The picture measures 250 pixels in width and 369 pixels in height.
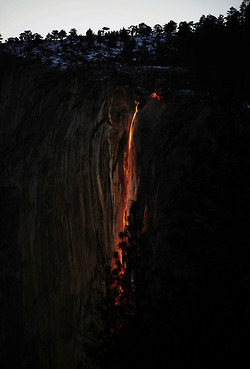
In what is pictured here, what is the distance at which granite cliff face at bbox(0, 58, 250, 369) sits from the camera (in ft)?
26.1

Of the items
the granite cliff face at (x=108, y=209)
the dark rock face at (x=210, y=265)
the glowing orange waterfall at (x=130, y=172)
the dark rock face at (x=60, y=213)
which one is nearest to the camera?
the dark rock face at (x=210, y=265)

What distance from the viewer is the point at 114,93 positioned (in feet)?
55.9

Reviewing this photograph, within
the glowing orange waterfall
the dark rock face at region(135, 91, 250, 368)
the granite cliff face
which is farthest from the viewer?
the glowing orange waterfall

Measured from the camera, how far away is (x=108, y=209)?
50.2ft

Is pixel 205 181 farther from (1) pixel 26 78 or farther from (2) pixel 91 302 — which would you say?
(1) pixel 26 78

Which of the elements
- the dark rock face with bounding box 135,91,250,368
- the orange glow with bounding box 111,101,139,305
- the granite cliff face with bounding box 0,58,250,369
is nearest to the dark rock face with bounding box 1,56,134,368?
the granite cliff face with bounding box 0,58,250,369

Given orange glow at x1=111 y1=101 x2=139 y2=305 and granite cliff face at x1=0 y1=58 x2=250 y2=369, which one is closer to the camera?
granite cliff face at x1=0 y1=58 x2=250 y2=369

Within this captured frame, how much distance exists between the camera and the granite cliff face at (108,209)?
7.96m

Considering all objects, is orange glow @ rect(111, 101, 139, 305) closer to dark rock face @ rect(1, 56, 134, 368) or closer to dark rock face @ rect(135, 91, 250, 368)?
dark rock face @ rect(1, 56, 134, 368)

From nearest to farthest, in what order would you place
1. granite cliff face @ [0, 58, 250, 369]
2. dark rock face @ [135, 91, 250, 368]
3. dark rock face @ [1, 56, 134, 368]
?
dark rock face @ [135, 91, 250, 368]
granite cliff face @ [0, 58, 250, 369]
dark rock face @ [1, 56, 134, 368]

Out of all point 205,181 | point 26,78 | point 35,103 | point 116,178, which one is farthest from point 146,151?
point 26,78

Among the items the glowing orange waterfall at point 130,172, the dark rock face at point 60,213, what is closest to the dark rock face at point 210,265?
the glowing orange waterfall at point 130,172

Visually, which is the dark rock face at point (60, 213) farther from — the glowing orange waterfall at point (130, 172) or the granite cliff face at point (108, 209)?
the glowing orange waterfall at point (130, 172)

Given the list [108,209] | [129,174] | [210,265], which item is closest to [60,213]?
[108,209]
